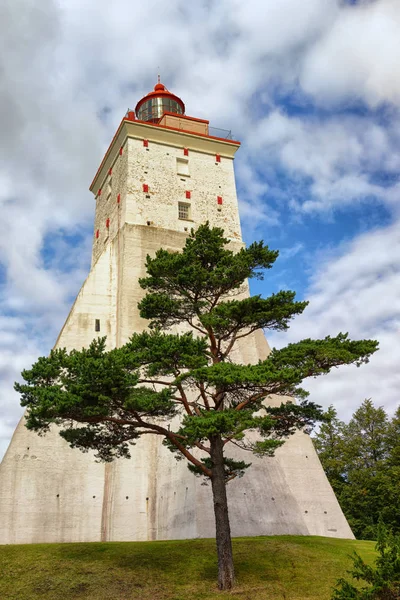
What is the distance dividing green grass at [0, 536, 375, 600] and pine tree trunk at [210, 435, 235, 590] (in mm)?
390

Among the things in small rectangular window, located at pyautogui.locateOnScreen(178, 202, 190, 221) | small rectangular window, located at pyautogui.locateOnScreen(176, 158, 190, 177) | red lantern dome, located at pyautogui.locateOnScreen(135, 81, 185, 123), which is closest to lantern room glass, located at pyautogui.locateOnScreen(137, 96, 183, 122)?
red lantern dome, located at pyautogui.locateOnScreen(135, 81, 185, 123)

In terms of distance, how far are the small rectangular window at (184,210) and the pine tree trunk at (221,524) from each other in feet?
58.6

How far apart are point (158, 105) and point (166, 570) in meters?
32.4

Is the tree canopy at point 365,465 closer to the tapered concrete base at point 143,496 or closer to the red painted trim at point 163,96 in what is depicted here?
the tapered concrete base at point 143,496

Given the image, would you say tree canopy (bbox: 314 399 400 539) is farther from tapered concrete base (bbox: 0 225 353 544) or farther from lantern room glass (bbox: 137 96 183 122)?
lantern room glass (bbox: 137 96 183 122)

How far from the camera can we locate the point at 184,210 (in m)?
30.3

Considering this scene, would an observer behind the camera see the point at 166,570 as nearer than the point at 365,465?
Yes

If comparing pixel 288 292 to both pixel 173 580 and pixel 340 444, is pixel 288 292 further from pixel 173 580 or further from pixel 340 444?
pixel 340 444

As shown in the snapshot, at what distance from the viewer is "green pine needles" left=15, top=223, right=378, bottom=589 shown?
12789 mm

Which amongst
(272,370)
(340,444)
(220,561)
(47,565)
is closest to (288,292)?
(272,370)

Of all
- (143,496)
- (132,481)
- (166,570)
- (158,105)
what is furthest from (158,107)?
(166,570)

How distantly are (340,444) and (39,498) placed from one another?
2262 centimetres

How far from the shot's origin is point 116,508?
20.8 meters

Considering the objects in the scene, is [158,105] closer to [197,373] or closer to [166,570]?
[197,373]
